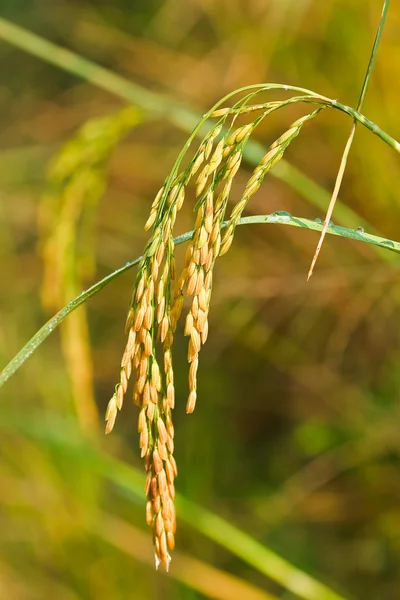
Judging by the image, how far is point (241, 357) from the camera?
6.04 ft

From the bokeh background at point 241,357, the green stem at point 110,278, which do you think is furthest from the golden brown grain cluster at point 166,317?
the bokeh background at point 241,357

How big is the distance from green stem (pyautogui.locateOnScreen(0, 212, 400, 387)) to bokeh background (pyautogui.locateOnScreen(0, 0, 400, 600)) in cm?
56

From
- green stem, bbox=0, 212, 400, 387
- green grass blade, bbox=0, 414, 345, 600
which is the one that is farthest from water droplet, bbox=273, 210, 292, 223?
green grass blade, bbox=0, 414, 345, 600

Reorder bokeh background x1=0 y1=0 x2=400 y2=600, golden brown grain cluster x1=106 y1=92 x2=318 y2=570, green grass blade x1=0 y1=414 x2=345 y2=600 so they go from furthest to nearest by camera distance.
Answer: bokeh background x1=0 y1=0 x2=400 y2=600 → green grass blade x1=0 y1=414 x2=345 y2=600 → golden brown grain cluster x1=106 y1=92 x2=318 y2=570

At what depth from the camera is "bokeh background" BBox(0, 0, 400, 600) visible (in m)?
1.49

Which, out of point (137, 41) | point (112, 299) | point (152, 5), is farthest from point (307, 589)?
point (152, 5)

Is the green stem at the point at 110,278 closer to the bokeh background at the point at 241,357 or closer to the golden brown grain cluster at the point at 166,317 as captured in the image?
the golden brown grain cluster at the point at 166,317

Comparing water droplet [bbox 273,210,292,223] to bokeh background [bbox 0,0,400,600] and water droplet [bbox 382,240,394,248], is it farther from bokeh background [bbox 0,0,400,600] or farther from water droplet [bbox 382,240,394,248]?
bokeh background [bbox 0,0,400,600]

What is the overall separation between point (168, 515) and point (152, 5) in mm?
2017

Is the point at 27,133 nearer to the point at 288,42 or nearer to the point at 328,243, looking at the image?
the point at 288,42

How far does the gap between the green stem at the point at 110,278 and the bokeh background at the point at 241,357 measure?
56cm

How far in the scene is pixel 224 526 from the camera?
104 centimetres

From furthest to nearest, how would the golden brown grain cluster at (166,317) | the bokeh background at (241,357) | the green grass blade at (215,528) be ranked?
1. the bokeh background at (241,357)
2. the green grass blade at (215,528)
3. the golden brown grain cluster at (166,317)

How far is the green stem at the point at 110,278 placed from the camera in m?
0.56
